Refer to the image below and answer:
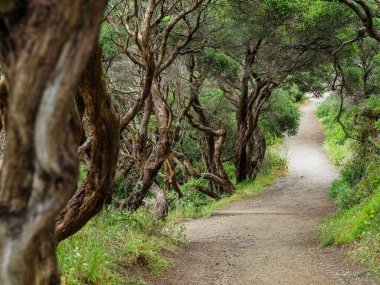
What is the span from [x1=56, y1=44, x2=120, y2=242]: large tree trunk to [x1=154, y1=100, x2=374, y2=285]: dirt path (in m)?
2.27

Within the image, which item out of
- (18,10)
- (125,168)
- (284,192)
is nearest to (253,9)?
(125,168)

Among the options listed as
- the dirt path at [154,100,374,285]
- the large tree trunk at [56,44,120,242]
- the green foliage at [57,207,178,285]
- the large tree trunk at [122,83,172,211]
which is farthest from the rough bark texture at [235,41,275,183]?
the large tree trunk at [56,44,120,242]

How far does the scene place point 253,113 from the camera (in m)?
20.1

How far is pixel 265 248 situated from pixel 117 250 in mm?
3708

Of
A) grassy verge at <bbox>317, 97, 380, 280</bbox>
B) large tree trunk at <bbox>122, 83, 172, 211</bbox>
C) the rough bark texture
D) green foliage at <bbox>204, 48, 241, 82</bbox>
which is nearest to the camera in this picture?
grassy verge at <bbox>317, 97, 380, 280</bbox>

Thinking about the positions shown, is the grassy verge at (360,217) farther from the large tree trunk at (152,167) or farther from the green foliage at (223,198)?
the green foliage at (223,198)

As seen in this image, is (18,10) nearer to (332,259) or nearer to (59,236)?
(59,236)

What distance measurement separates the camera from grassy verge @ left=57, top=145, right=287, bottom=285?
217 inches

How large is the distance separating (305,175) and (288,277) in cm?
1634

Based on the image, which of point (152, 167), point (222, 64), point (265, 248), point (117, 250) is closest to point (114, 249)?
point (117, 250)

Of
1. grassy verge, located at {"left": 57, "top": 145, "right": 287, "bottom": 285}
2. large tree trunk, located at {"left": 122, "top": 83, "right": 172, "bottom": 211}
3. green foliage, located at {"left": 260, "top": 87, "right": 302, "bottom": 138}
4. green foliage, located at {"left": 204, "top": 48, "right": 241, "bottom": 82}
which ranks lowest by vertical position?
grassy verge, located at {"left": 57, "top": 145, "right": 287, "bottom": 285}

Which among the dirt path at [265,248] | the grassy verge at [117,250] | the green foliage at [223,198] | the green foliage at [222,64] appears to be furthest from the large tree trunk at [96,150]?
the green foliage at [222,64]

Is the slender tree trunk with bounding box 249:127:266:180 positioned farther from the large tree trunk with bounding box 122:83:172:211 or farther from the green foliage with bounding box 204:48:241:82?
the large tree trunk with bounding box 122:83:172:211

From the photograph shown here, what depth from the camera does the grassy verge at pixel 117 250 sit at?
5.52 metres
